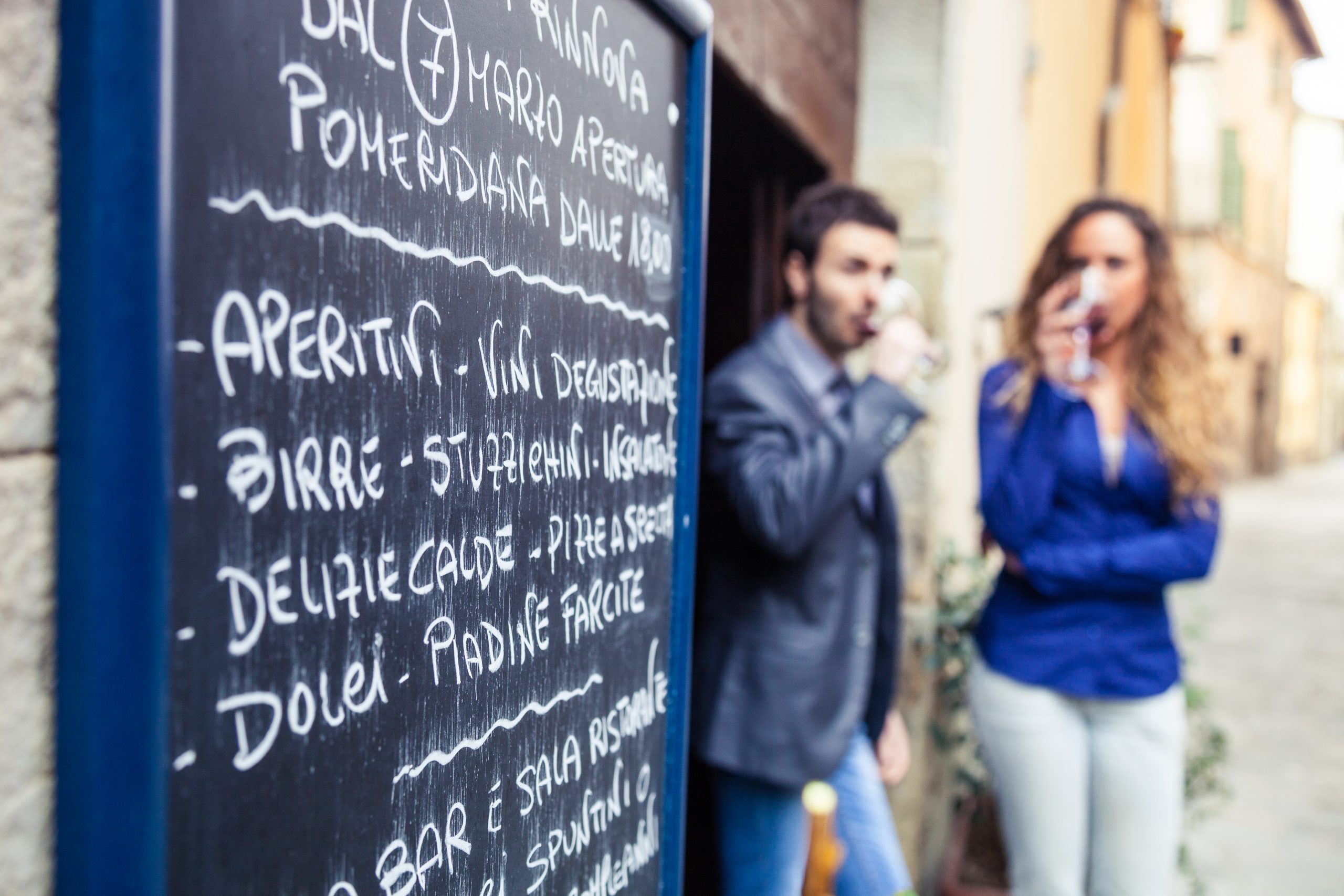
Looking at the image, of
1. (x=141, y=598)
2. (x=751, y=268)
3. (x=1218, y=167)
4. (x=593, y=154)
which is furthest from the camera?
(x=1218, y=167)

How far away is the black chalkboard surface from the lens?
0.73 m

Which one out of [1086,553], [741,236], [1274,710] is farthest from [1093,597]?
[1274,710]

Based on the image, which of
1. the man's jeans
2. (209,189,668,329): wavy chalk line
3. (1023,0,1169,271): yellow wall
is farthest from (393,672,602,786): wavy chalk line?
(1023,0,1169,271): yellow wall

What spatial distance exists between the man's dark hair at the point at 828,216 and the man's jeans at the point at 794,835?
875 millimetres

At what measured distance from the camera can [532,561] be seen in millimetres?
1120

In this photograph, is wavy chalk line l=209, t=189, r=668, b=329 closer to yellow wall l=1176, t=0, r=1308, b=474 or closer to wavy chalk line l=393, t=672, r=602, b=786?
wavy chalk line l=393, t=672, r=602, b=786

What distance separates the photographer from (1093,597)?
7.16 feet

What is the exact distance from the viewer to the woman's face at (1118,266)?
232cm

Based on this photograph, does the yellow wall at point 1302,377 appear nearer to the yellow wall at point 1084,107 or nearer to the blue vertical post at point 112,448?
the yellow wall at point 1084,107

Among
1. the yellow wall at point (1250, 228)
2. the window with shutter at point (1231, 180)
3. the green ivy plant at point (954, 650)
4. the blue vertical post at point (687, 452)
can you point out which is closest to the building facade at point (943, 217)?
the green ivy plant at point (954, 650)

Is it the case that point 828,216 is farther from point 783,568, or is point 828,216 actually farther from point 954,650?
point 954,650

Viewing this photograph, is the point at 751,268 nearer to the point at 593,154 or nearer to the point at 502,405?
the point at 593,154

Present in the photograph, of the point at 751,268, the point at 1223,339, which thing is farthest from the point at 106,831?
the point at 1223,339

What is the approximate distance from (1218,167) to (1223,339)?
340 cm
